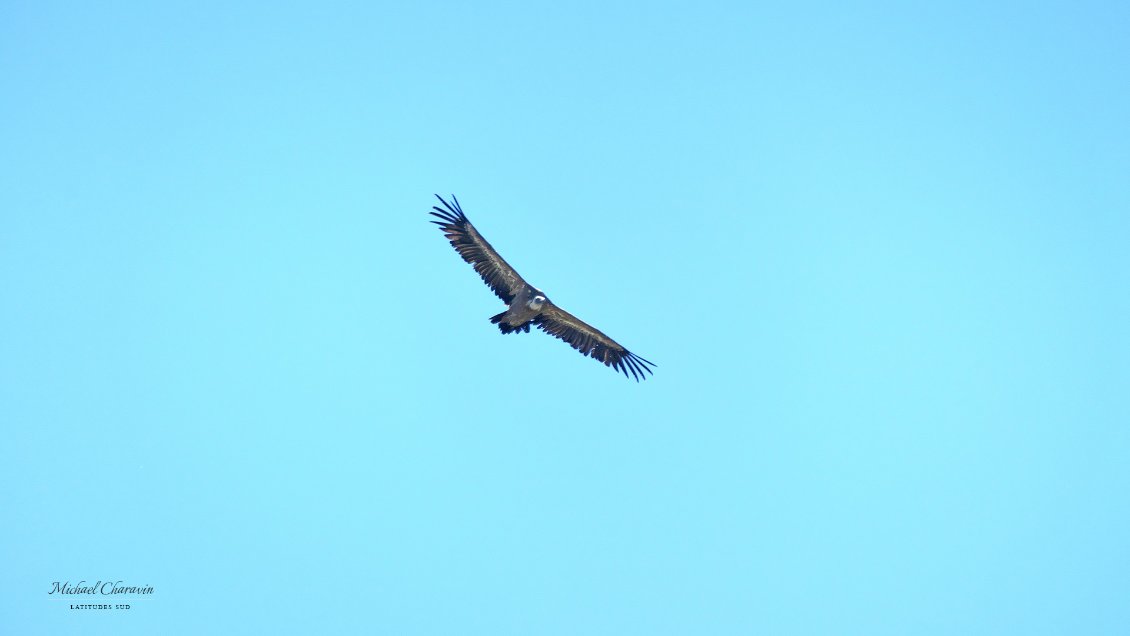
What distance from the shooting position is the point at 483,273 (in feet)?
132

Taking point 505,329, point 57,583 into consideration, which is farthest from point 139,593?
point 505,329

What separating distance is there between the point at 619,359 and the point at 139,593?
49.1ft

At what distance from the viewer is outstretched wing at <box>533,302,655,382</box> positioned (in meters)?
41.2

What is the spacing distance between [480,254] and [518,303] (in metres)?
1.66

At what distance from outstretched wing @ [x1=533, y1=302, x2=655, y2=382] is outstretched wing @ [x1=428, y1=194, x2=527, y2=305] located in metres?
1.40

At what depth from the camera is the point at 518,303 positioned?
39875 mm

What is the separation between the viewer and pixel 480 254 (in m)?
39.9

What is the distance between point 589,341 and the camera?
1642 inches

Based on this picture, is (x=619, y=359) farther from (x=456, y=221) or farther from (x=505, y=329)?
(x=456, y=221)

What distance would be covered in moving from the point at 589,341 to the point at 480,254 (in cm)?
420

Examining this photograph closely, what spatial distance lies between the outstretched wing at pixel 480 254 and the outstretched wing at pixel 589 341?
1.40 metres

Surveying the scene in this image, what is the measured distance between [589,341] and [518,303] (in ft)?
9.41

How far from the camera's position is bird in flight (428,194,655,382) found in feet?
130

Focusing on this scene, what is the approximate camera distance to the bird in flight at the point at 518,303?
1558 inches
